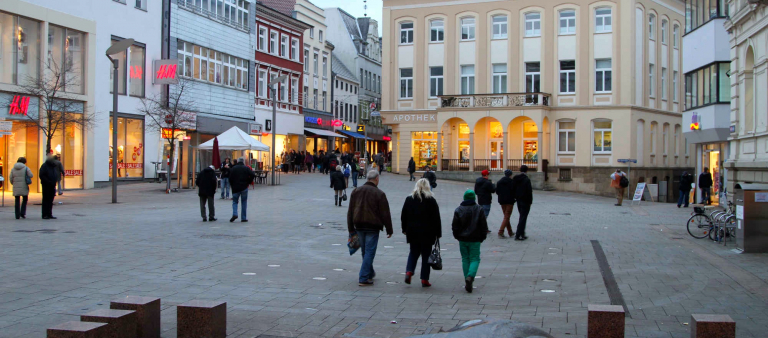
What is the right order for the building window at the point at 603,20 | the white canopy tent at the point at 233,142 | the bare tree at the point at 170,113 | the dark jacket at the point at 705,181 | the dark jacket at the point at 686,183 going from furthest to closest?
the building window at the point at 603,20, the white canopy tent at the point at 233,142, the bare tree at the point at 170,113, the dark jacket at the point at 686,183, the dark jacket at the point at 705,181

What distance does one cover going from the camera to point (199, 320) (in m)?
6.34

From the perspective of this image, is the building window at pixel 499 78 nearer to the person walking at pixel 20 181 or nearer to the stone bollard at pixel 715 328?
the person walking at pixel 20 181

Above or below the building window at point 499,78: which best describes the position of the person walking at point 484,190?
below

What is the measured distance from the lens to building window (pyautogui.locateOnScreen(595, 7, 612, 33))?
1725 inches

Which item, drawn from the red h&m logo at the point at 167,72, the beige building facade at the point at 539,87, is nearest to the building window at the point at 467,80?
the beige building facade at the point at 539,87

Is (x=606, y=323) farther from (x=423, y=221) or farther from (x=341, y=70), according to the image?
(x=341, y=70)

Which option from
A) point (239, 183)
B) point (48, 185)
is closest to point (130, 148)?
point (48, 185)

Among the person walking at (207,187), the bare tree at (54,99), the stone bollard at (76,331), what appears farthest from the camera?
the bare tree at (54,99)

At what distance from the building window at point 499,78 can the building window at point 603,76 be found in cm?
586

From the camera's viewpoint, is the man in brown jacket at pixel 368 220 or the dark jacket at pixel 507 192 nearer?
the man in brown jacket at pixel 368 220

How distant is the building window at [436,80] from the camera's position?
47656mm

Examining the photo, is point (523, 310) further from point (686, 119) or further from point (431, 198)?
point (686, 119)

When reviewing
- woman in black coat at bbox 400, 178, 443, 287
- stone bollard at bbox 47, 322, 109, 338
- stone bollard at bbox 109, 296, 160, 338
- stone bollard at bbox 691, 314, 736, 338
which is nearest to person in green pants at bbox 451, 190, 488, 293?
woman in black coat at bbox 400, 178, 443, 287

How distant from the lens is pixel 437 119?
46.3m
